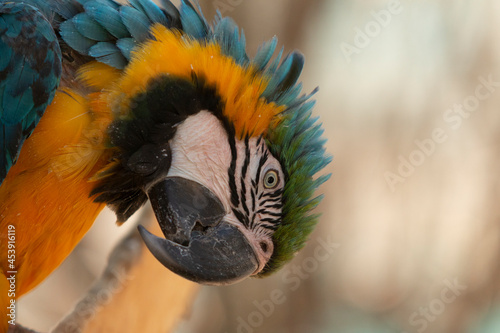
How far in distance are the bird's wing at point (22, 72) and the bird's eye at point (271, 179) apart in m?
0.72

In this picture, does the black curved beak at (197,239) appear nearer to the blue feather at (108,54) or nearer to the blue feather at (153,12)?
the blue feather at (108,54)

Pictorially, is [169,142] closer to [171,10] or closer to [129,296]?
[171,10]

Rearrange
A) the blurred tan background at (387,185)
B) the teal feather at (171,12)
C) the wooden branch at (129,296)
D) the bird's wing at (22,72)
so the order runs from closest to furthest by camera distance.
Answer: the bird's wing at (22,72) → the teal feather at (171,12) → the wooden branch at (129,296) → the blurred tan background at (387,185)

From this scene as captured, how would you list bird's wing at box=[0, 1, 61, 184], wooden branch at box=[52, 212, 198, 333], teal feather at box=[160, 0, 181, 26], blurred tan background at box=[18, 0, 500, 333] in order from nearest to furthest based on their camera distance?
bird's wing at box=[0, 1, 61, 184]
teal feather at box=[160, 0, 181, 26]
wooden branch at box=[52, 212, 198, 333]
blurred tan background at box=[18, 0, 500, 333]

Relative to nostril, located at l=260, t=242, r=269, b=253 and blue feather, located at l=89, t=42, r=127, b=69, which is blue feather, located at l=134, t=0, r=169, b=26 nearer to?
blue feather, located at l=89, t=42, r=127, b=69

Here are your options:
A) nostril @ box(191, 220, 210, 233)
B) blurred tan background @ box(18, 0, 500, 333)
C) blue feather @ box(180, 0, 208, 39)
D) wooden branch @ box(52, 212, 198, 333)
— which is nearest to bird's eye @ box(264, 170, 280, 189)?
nostril @ box(191, 220, 210, 233)

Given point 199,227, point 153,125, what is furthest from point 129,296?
point 153,125

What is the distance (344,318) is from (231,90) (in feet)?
11.7

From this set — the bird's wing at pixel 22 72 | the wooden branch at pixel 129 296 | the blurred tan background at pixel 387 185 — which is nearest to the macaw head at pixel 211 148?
the bird's wing at pixel 22 72

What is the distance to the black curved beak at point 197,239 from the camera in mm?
1509

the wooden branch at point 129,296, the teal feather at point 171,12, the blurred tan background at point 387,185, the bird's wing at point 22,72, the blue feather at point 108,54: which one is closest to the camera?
the bird's wing at point 22,72

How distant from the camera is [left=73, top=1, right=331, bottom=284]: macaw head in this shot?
155 centimetres

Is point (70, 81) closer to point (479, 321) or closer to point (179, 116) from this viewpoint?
point (179, 116)

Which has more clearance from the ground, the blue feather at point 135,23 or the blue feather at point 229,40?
the blue feather at point 229,40
